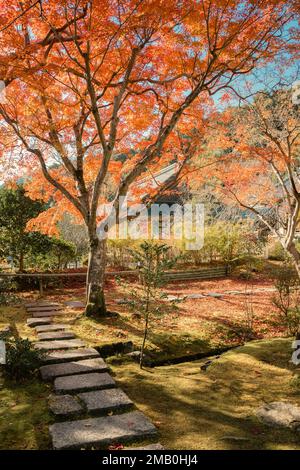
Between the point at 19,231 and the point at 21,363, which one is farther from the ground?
the point at 19,231

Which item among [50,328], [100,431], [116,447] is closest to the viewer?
[116,447]

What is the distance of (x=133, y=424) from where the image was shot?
323 cm

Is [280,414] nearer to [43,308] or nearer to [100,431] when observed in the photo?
[100,431]

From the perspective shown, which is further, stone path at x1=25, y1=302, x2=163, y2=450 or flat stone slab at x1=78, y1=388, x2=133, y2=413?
flat stone slab at x1=78, y1=388, x2=133, y2=413

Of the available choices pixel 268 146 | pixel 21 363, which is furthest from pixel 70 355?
pixel 268 146

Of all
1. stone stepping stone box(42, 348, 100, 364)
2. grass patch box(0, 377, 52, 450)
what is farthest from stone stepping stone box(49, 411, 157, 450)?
stone stepping stone box(42, 348, 100, 364)

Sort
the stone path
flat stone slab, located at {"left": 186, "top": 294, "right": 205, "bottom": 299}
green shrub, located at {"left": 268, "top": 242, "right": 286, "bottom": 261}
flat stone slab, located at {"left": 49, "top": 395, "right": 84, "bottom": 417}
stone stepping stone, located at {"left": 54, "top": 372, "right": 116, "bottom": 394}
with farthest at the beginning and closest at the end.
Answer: green shrub, located at {"left": 268, "top": 242, "right": 286, "bottom": 261}, flat stone slab, located at {"left": 186, "top": 294, "right": 205, "bottom": 299}, stone stepping stone, located at {"left": 54, "top": 372, "right": 116, "bottom": 394}, flat stone slab, located at {"left": 49, "top": 395, "right": 84, "bottom": 417}, the stone path

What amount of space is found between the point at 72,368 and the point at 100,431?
1.53m

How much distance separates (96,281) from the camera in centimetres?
727

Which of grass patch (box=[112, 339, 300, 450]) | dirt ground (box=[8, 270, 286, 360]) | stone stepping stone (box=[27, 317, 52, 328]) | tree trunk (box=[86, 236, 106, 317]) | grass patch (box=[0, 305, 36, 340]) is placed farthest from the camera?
tree trunk (box=[86, 236, 106, 317])

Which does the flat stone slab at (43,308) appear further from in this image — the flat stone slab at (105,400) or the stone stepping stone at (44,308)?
the flat stone slab at (105,400)

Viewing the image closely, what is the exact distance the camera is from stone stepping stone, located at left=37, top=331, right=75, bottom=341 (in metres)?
5.72

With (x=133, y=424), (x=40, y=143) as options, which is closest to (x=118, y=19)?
(x=40, y=143)

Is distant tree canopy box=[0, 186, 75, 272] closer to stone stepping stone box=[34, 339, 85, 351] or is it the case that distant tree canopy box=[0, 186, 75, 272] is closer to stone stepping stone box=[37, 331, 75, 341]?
stone stepping stone box=[37, 331, 75, 341]
